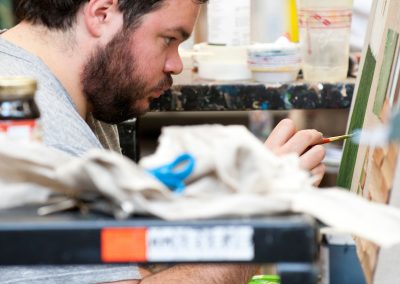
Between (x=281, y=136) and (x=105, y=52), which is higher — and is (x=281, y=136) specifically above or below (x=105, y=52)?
below

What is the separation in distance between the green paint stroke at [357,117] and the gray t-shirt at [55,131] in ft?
2.04

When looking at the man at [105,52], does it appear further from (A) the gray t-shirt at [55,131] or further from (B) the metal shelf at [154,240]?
(B) the metal shelf at [154,240]

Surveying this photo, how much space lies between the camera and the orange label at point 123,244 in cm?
99

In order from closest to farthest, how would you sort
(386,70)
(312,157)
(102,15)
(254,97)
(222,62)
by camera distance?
(386,70) < (312,157) < (102,15) < (254,97) < (222,62)

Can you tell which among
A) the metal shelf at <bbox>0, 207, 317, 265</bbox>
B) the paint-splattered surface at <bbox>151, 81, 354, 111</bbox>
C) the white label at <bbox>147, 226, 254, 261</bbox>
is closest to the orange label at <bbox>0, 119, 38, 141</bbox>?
the metal shelf at <bbox>0, 207, 317, 265</bbox>

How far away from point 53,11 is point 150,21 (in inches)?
9.4

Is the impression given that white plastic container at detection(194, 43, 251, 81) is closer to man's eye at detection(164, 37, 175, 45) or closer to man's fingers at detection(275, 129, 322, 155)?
man's eye at detection(164, 37, 175, 45)

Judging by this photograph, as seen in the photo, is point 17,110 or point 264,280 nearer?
point 17,110

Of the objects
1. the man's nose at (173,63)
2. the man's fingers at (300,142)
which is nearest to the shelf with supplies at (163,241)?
the man's fingers at (300,142)

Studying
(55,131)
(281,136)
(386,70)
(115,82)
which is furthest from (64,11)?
(386,70)

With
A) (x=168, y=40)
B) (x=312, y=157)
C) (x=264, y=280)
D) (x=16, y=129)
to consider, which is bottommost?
(x=264, y=280)

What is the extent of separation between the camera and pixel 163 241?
0.99 metres

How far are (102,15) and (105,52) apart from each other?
0.29ft

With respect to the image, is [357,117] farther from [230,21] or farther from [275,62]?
[230,21]
